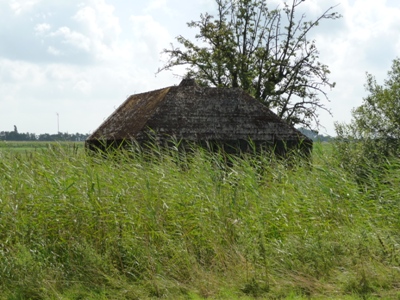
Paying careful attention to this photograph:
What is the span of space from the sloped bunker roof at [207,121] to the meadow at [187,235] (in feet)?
23.3

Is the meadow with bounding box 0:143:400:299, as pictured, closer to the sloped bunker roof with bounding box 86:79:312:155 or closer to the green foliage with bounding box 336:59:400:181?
the green foliage with bounding box 336:59:400:181

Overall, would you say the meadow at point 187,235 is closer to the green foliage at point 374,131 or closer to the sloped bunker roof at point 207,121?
the green foliage at point 374,131

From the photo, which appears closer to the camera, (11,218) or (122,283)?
(122,283)

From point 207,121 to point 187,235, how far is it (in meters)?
10.4

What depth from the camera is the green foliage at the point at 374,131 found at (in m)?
13.5

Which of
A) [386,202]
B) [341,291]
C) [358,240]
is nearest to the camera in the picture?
[341,291]

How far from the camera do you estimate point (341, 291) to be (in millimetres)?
7660

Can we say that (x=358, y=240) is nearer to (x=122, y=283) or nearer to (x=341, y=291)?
(x=341, y=291)

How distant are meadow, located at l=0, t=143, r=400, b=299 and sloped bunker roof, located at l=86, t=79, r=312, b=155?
23.3 ft

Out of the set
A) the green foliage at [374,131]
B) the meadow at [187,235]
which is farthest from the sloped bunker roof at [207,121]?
the meadow at [187,235]

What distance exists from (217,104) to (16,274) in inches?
497

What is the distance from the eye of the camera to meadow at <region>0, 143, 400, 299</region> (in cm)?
793

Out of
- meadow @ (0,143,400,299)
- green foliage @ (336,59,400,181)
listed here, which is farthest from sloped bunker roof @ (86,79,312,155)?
meadow @ (0,143,400,299)

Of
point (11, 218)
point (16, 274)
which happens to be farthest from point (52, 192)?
point (16, 274)
